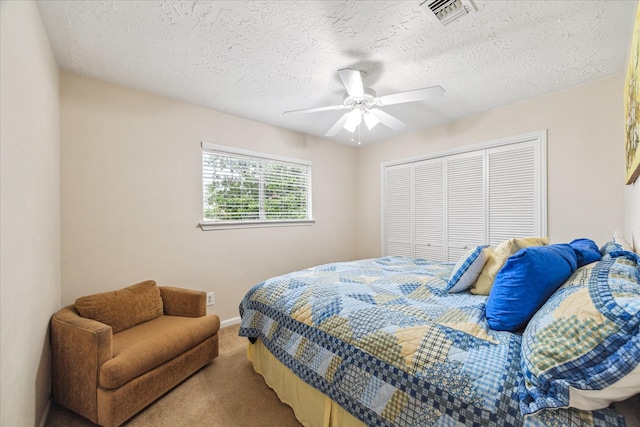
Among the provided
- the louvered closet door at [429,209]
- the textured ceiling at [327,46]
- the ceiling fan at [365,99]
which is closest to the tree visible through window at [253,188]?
the textured ceiling at [327,46]

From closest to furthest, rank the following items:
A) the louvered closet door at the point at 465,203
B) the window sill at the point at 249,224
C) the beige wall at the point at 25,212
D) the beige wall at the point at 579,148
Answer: the beige wall at the point at 25,212 → the beige wall at the point at 579,148 → the window sill at the point at 249,224 → the louvered closet door at the point at 465,203

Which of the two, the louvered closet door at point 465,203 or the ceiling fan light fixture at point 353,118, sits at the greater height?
the ceiling fan light fixture at point 353,118

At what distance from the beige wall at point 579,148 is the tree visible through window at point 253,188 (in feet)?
7.89

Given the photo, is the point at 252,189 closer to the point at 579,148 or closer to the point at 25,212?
the point at 25,212

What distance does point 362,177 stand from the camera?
4.63 metres

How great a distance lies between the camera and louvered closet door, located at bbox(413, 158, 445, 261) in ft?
12.0

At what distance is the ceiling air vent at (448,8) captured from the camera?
155 centimetres

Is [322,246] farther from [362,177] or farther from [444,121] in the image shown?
[444,121]

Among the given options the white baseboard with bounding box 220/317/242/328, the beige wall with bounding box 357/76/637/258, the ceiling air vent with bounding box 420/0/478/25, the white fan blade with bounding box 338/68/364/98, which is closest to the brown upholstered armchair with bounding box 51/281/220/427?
the white baseboard with bounding box 220/317/242/328

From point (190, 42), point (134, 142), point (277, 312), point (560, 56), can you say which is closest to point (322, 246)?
point (277, 312)

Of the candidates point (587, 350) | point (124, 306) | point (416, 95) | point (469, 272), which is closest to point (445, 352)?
point (587, 350)

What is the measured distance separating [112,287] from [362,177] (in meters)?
3.62

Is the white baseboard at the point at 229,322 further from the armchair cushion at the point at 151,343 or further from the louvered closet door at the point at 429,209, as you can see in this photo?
the louvered closet door at the point at 429,209

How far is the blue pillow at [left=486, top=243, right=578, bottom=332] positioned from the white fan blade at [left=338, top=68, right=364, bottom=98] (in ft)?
5.05
